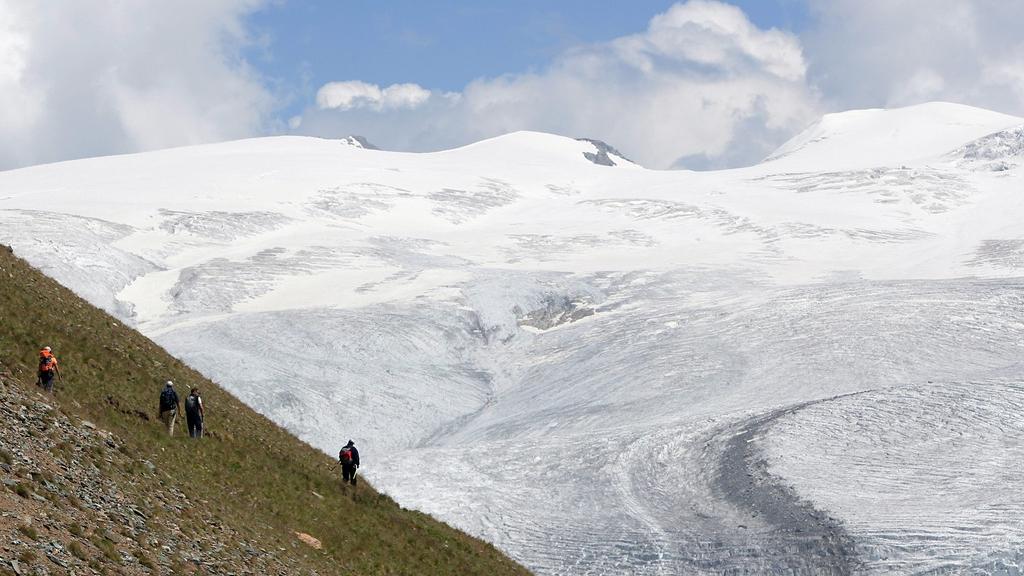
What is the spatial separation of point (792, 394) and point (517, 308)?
33.8 m

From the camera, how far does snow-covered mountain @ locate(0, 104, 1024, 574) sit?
4562 cm

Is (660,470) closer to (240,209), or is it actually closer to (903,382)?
(903,382)

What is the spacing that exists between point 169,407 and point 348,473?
6051 mm

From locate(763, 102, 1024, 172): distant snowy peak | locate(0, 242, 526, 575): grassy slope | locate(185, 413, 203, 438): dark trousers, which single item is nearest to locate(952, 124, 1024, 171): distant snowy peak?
locate(763, 102, 1024, 172): distant snowy peak

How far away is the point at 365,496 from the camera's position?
91.2ft

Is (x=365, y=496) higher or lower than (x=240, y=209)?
lower

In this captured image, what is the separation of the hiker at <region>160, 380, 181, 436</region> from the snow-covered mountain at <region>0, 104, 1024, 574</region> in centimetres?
2438

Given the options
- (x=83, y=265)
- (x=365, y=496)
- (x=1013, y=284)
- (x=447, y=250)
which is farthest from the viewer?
(x=447, y=250)

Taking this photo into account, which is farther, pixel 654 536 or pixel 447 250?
pixel 447 250

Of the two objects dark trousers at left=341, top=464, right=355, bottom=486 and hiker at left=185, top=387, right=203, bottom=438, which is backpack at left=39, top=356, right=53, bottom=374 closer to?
hiker at left=185, top=387, right=203, bottom=438

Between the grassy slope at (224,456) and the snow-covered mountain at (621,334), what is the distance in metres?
18.4

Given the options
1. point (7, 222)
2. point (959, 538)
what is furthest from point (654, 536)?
point (7, 222)

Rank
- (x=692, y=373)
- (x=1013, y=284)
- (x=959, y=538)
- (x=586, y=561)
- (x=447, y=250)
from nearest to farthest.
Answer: (x=959, y=538)
(x=586, y=561)
(x=692, y=373)
(x=1013, y=284)
(x=447, y=250)

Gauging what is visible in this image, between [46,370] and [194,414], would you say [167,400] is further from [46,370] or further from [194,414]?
[46,370]
